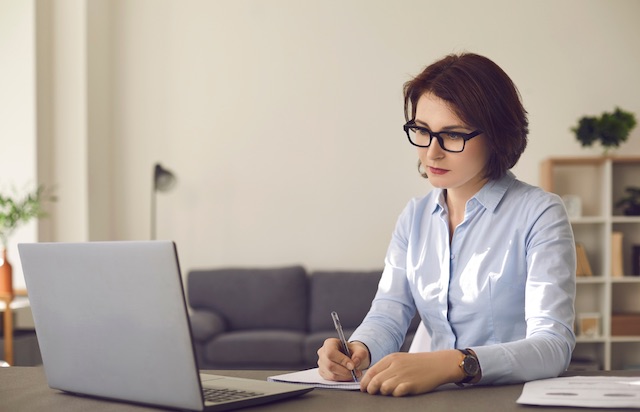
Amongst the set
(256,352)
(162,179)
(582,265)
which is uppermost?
(162,179)

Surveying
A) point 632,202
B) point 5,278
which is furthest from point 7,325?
point 632,202

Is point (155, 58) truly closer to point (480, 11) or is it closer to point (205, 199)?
point (205, 199)

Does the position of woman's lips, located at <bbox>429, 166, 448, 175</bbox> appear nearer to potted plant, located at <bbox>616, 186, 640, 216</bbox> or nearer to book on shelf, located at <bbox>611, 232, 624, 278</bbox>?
book on shelf, located at <bbox>611, 232, 624, 278</bbox>

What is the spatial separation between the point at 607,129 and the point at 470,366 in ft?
13.6

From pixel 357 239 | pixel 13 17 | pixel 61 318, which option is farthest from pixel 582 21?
pixel 61 318

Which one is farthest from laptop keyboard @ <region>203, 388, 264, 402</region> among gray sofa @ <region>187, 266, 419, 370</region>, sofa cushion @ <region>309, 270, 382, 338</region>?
sofa cushion @ <region>309, 270, 382, 338</region>

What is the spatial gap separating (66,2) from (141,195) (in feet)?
4.71

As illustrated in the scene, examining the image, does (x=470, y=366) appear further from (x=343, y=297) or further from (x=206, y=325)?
(x=343, y=297)

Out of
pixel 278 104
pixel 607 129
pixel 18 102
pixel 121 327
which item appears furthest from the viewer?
pixel 278 104

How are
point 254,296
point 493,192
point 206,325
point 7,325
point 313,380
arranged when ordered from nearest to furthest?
Answer: point 313,380 < point 493,192 < point 7,325 < point 206,325 < point 254,296

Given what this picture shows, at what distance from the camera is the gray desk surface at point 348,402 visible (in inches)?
49.0

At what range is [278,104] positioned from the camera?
574cm

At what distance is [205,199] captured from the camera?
5.78 metres

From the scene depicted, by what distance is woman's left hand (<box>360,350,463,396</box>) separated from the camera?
1335 mm
